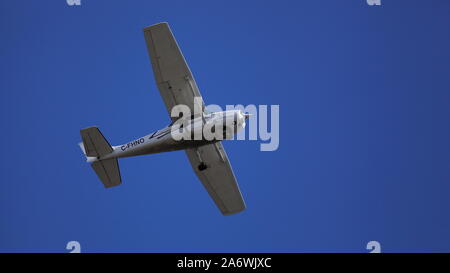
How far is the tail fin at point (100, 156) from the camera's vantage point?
80.3 ft

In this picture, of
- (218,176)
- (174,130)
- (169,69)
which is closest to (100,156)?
(174,130)

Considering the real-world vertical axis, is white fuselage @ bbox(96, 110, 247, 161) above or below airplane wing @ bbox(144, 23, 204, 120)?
below

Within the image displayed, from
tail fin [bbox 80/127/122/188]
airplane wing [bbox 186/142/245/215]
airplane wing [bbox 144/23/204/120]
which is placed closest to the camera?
airplane wing [bbox 144/23/204/120]

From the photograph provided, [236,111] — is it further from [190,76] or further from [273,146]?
[273,146]

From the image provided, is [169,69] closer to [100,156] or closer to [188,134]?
[188,134]

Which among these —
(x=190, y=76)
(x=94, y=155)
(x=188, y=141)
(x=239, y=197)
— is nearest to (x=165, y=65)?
(x=190, y=76)

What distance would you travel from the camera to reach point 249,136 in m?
25.3

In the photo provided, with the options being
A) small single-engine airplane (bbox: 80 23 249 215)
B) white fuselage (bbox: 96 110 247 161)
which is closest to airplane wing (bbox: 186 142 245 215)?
small single-engine airplane (bbox: 80 23 249 215)

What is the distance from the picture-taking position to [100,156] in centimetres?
2494

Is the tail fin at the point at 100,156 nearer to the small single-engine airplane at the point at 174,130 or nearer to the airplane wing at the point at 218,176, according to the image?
the small single-engine airplane at the point at 174,130

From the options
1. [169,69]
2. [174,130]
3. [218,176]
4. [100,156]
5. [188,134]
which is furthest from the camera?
[218,176]

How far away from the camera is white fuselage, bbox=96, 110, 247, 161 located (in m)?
23.6

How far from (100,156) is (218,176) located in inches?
192

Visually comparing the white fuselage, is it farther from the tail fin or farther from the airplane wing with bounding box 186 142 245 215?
the airplane wing with bounding box 186 142 245 215
